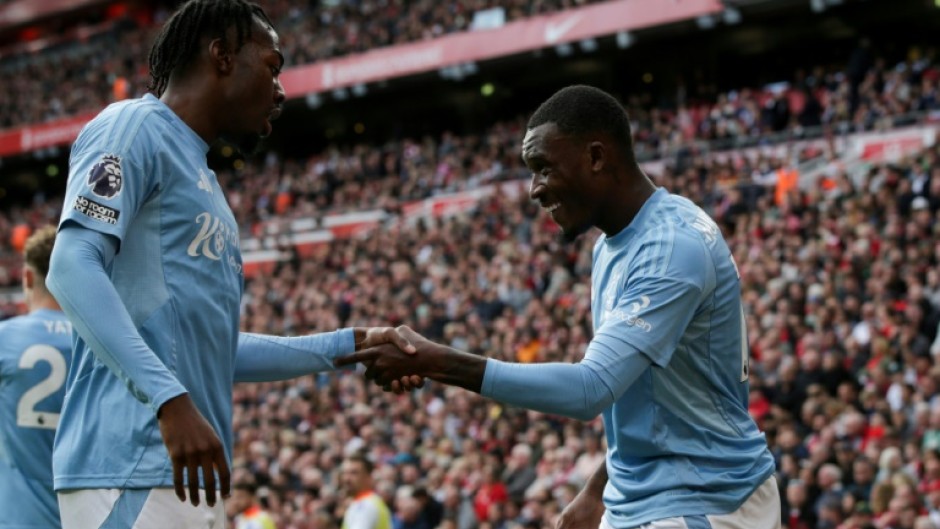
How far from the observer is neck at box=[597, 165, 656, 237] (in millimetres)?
3955

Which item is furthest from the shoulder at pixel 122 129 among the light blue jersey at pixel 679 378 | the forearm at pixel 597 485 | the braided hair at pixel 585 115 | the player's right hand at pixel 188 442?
the forearm at pixel 597 485

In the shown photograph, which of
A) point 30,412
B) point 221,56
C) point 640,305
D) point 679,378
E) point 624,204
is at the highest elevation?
point 221,56

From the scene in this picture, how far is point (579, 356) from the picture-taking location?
1363cm

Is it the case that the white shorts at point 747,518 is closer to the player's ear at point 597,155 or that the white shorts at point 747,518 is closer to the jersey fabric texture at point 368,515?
the player's ear at point 597,155

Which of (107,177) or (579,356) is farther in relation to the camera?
(579,356)

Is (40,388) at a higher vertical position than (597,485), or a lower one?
higher

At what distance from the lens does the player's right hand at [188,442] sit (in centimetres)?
287

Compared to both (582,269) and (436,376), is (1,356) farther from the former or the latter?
(582,269)

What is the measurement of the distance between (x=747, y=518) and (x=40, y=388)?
2802mm

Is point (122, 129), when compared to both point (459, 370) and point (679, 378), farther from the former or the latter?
point (679, 378)

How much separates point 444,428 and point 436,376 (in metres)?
11.0

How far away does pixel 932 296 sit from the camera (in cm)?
1177

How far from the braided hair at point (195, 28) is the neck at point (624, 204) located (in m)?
1.22

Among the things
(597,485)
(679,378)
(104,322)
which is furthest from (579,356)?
(104,322)
